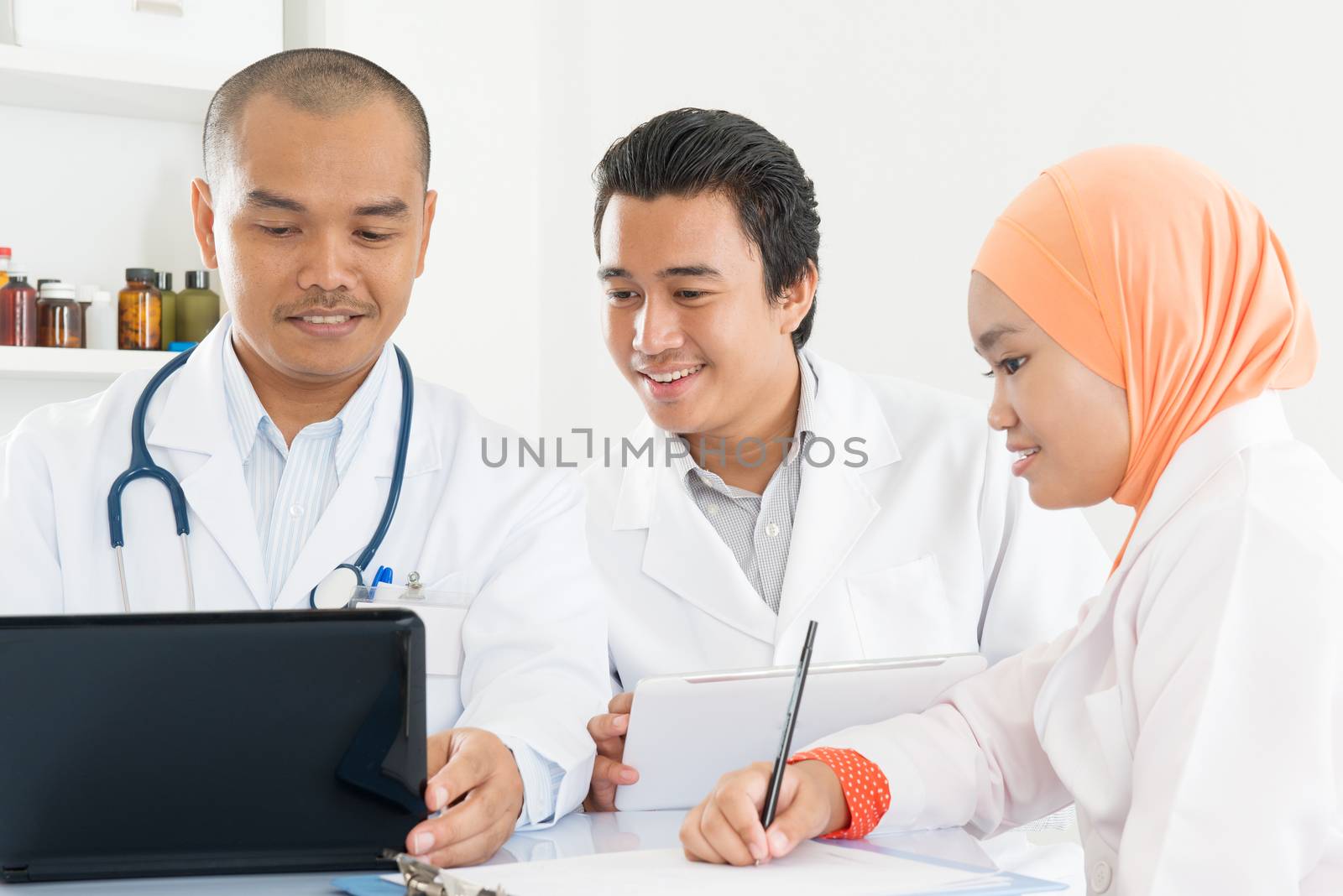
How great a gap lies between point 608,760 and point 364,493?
0.42m

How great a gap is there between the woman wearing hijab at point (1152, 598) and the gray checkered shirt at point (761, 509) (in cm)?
55

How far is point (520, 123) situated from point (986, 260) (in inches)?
74.8

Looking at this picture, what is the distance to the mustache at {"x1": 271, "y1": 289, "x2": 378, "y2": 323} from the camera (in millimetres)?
1354

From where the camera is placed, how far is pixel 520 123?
9.44 feet

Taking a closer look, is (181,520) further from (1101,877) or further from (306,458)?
(1101,877)

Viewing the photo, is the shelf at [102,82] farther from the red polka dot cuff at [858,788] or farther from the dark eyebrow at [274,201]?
the red polka dot cuff at [858,788]

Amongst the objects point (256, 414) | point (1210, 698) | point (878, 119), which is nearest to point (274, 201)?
point (256, 414)

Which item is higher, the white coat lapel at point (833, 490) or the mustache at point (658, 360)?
the mustache at point (658, 360)

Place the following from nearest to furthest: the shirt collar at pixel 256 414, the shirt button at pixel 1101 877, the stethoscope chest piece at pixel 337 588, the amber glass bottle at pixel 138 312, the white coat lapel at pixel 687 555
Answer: the shirt button at pixel 1101 877 → the stethoscope chest piece at pixel 337 588 → the shirt collar at pixel 256 414 → the white coat lapel at pixel 687 555 → the amber glass bottle at pixel 138 312

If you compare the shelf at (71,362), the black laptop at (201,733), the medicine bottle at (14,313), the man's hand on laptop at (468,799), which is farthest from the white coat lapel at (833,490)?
the medicine bottle at (14,313)

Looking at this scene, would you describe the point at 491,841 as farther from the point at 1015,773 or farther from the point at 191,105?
the point at 191,105

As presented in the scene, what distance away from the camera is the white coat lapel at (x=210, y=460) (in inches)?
52.2

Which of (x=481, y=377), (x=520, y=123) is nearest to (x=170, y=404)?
(x=481, y=377)

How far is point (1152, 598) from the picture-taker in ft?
3.20
